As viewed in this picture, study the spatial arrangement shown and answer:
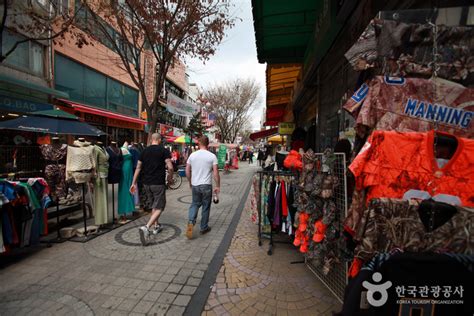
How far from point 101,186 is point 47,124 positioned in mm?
2006

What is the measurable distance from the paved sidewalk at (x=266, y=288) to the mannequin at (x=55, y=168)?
11.2 feet

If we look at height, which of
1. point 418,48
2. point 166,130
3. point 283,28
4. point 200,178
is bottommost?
point 200,178

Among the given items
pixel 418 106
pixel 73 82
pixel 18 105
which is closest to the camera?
pixel 418 106

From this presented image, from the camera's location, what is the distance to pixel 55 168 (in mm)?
4449

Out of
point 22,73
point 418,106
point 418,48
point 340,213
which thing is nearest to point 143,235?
point 340,213

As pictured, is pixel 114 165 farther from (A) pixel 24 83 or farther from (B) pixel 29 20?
(B) pixel 29 20

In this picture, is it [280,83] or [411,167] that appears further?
[280,83]

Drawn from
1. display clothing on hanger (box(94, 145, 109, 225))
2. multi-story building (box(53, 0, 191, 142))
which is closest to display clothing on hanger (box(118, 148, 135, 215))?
display clothing on hanger (box(94, 145, 109, 225))

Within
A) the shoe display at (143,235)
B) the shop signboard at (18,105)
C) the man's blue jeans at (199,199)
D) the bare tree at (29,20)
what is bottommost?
the shoe display at (143,235)

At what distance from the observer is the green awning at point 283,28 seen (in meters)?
4.13

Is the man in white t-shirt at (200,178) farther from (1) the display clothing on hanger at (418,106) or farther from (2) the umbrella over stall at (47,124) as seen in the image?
(1) the display clothing on hanger at (418,106)

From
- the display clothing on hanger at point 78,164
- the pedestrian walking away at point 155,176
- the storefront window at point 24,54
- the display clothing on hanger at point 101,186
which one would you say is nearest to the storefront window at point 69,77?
the storefront window at point 24,54

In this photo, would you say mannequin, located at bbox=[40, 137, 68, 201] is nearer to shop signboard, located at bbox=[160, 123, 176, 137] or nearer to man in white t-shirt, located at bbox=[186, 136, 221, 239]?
man in white t-shirt, located at bbox=[186, 136, 221, 239]

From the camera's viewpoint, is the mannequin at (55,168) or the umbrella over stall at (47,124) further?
the umbrella over stall at (47,124)
